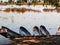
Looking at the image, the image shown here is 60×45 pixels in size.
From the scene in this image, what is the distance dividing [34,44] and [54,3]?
59.2 m

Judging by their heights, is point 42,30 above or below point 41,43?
below

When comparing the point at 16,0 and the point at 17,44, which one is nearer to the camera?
the point at 17,44

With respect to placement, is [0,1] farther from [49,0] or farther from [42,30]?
[42,30]

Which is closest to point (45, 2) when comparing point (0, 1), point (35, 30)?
point (0, 1)

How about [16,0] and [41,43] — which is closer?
[41,43]

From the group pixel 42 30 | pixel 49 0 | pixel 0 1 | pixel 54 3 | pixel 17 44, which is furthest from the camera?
pixel 0 1

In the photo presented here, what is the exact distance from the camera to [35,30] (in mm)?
16125

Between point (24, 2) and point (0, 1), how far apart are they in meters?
6.81

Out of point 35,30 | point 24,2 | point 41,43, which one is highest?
point 41,43

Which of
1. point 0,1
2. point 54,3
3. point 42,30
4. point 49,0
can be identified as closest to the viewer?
point 42,30

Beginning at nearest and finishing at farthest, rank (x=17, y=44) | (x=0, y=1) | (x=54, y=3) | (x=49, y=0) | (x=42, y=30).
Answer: (x=17, y=44) → (x=42, y=30) → (x=54, y=3) → (x=49, y=0) → (x=0, y=1)

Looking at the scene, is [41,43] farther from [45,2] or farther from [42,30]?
[45,2]

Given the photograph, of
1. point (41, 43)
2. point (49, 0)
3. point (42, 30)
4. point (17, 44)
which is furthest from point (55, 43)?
point (49, 0)

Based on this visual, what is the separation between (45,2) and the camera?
7419 cm
